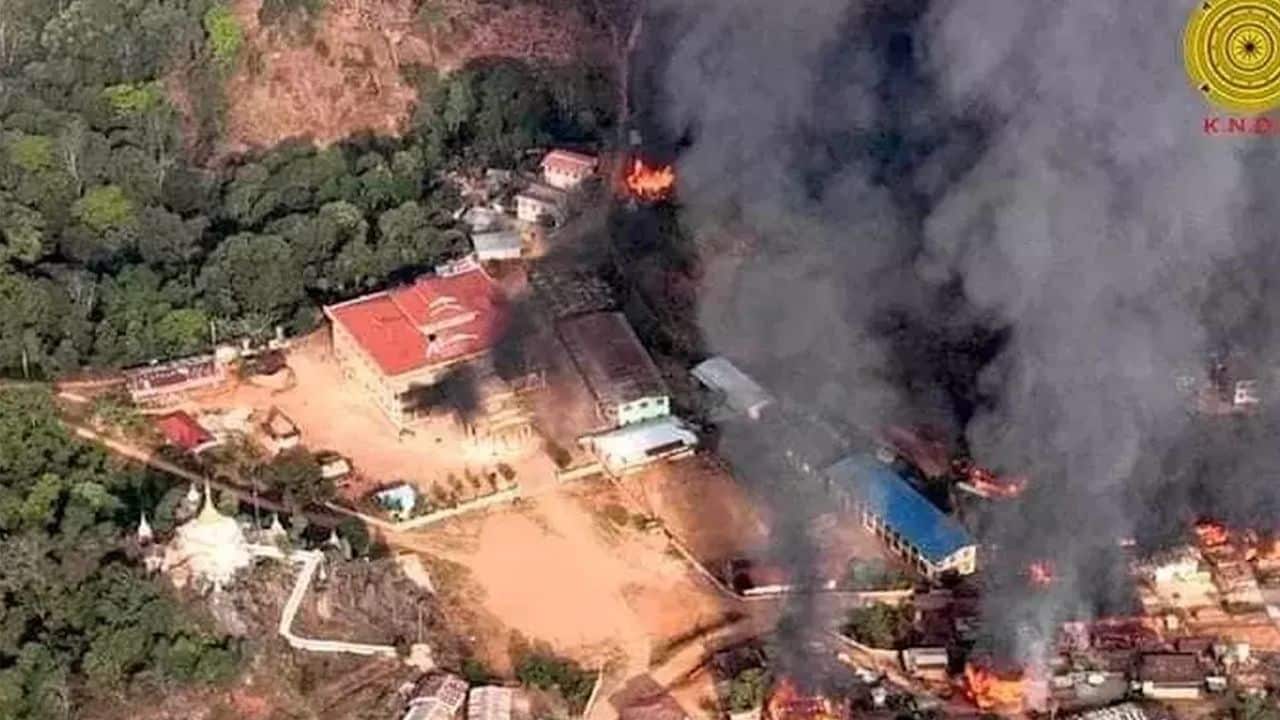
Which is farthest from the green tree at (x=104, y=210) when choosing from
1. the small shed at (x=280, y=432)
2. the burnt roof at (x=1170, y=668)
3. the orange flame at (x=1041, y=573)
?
the burnt roof at (x=1170, y=668)

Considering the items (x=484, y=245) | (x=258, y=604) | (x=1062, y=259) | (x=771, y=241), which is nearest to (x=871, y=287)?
(x=771, y=241)

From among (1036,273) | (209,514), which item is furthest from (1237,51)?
(209,514)

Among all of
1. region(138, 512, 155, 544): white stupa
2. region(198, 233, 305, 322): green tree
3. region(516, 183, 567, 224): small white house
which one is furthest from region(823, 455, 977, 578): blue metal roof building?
region(138, 512, 155, 544): white stupa

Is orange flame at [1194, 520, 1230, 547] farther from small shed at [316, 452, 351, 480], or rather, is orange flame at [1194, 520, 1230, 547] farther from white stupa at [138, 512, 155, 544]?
white stupa at [138, 512, 155, 544]

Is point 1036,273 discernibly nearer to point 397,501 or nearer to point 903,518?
point 903,518

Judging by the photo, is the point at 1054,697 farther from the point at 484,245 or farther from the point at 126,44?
the point at 126,44

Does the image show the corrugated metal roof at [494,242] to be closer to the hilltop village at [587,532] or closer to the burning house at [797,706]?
the hilltop village at [587,532]
